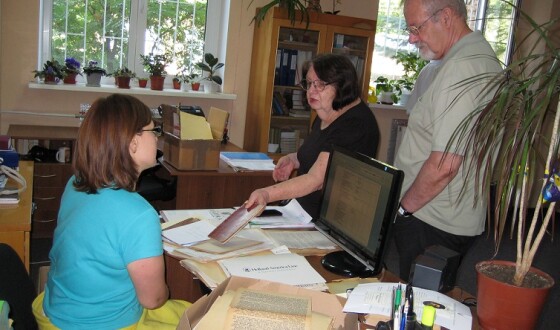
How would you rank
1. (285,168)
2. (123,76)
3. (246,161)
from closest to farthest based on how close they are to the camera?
(285,168) → (246,161) → (123,76)

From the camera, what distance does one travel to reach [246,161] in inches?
139

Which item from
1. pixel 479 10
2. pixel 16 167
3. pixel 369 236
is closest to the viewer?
pixel 369 236

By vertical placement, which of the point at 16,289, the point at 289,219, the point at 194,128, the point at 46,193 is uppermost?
the point at 194,128

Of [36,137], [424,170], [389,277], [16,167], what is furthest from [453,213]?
[36,137]

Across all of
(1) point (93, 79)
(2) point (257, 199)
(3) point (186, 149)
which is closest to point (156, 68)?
(1) point (93, 79)

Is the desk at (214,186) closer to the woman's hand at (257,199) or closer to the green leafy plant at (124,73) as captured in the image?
the woman's hand at (257,199)

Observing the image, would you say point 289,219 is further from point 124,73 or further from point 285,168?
point 124,73

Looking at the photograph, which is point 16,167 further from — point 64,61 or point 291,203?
point 64,61

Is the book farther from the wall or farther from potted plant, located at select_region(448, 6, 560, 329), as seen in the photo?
the wall

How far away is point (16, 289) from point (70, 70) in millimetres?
3071

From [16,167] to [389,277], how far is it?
6.46 ft

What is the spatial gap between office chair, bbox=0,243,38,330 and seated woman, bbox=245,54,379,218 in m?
0.93

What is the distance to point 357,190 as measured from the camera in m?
1.74

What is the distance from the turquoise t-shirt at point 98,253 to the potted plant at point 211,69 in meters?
3.22
